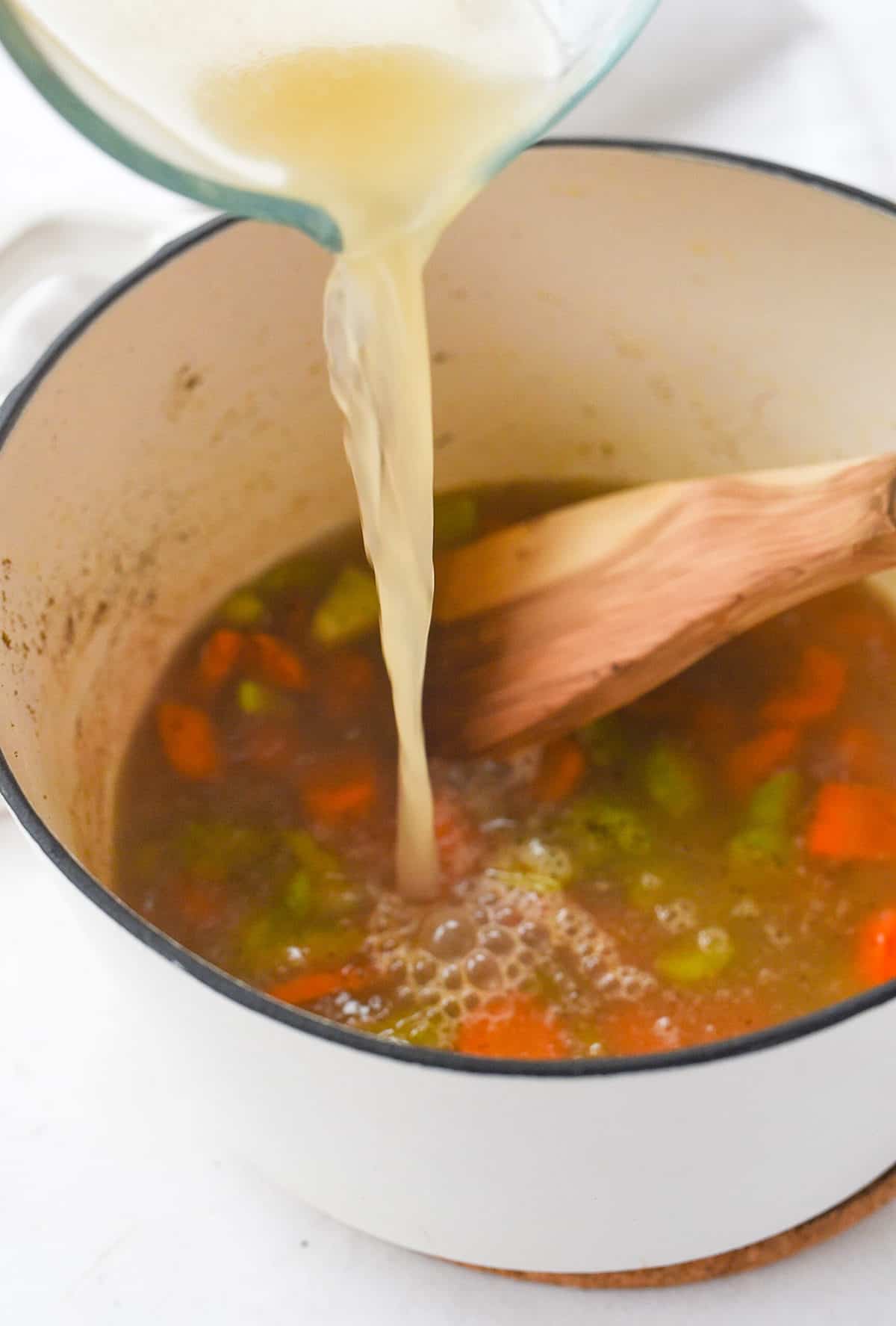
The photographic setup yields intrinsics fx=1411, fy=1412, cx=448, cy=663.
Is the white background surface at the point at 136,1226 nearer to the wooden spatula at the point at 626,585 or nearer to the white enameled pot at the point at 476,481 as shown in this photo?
the white enameled pot at the point at 476,481

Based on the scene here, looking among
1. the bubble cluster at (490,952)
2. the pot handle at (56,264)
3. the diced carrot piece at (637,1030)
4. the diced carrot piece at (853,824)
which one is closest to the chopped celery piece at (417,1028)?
the bubble cluster at (490,952)

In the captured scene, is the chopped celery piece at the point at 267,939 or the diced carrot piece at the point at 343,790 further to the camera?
the diced carrot piece at the point at 343,790

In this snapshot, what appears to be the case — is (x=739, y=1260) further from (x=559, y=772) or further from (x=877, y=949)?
(x=559, y=772)

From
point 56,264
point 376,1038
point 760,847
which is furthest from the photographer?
point 56,264

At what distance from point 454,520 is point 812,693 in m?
0.36

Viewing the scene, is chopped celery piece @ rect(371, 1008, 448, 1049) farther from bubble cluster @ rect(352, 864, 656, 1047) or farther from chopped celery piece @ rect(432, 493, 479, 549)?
chopped celery piece @ rect(432, 493, 479, 549)

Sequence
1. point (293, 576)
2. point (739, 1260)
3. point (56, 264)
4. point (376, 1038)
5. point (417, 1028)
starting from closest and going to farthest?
point (376, 1038) → point (739, 1260) → point (417, 1028) → point (56, 264) → point (293, 576)

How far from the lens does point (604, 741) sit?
3.87 ft

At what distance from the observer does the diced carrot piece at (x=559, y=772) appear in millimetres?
1144

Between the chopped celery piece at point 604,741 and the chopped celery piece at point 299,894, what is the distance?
26 cm

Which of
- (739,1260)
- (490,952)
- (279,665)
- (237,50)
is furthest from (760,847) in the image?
(237,50)

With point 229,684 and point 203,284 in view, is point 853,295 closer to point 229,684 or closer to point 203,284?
point 203,284

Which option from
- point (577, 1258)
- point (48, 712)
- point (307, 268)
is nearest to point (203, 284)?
point (307, 268)

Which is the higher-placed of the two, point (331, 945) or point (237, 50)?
point (237, 50)
